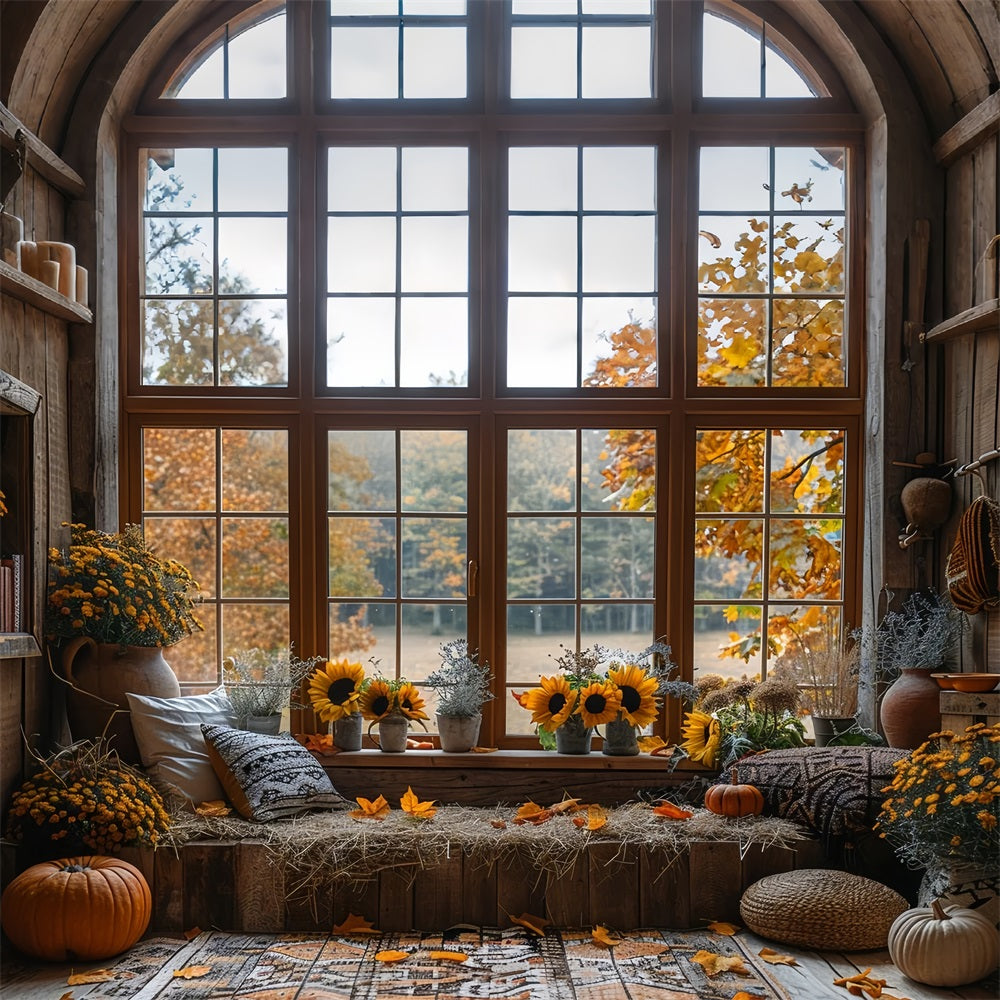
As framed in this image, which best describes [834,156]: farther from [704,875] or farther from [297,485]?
[704,875]

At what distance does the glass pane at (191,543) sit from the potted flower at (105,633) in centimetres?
43

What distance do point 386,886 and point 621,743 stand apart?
1.12m

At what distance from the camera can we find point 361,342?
14.5ft

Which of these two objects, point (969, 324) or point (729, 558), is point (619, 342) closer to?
point (729, 558)

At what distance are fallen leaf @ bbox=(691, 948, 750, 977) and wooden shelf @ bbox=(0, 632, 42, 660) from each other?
2357mm

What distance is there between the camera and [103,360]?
4148 millimetres

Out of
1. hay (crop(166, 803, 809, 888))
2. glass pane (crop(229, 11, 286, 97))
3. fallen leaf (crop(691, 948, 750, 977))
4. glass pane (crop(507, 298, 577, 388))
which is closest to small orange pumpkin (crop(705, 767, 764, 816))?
hay (crop(166, 803, 809, 888))

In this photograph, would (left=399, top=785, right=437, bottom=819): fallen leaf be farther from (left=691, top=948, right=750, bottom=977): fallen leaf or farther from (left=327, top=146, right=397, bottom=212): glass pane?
(left=327, top=146, right=397, bottom=212): glass pane

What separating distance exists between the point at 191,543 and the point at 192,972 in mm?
1831

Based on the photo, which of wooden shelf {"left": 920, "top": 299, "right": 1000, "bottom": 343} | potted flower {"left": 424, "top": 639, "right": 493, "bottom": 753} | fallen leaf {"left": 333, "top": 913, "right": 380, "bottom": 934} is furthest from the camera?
potted flower {"left": 424, "top": 639, "right": 493, "bottom": 753}

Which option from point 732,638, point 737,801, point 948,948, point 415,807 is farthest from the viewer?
point 732,638

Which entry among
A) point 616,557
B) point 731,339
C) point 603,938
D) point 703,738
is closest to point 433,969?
point 603,938

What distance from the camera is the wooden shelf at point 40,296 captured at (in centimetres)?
344

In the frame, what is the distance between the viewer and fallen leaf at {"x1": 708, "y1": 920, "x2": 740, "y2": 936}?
335cm
